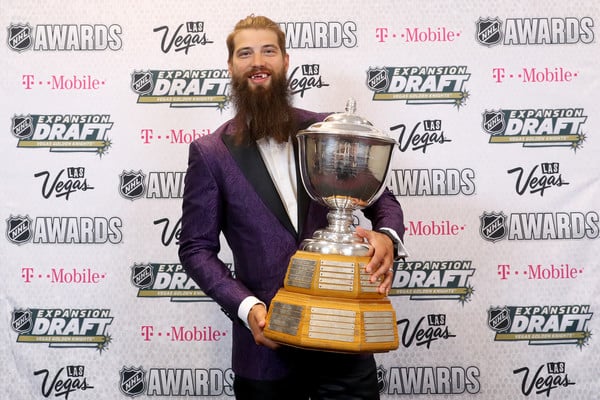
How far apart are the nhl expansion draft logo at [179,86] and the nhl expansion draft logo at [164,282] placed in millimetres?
718

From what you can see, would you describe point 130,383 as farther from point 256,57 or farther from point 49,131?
point 256,57

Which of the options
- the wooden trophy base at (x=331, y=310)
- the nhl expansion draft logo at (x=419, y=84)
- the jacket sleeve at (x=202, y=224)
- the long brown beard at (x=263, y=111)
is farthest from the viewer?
the nhl expansion draft logo at (x=419, y=84)

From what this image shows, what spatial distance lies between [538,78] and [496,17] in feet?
1.06

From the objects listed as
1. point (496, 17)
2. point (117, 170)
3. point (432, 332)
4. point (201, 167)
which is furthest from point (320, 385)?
point (496, 17)

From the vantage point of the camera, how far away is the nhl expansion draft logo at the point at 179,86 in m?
2.56

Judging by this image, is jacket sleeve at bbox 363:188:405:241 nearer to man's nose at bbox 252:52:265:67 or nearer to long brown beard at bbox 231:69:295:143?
long brown beard at bbox 231:69:295:143

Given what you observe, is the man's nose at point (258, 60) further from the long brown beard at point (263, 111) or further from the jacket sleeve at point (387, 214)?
the jacket sleeve at point (387, 214)

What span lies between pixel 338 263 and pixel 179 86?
145 centimetres

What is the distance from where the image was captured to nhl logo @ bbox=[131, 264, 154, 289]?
2.56 metres

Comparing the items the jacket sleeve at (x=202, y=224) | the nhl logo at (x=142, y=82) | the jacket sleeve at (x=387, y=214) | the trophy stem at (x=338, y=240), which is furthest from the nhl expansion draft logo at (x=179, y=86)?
the trophy stem at (x=338, y=240)

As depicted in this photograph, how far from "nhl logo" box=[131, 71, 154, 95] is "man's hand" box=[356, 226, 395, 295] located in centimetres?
146

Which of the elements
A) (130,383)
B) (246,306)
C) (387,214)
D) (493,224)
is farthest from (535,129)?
(130,383)

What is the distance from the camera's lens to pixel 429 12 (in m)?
2.56

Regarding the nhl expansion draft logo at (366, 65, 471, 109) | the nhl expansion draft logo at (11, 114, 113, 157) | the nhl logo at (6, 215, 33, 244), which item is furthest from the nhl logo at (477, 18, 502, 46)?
the nhl logo at (6, 215, 33, 244)
